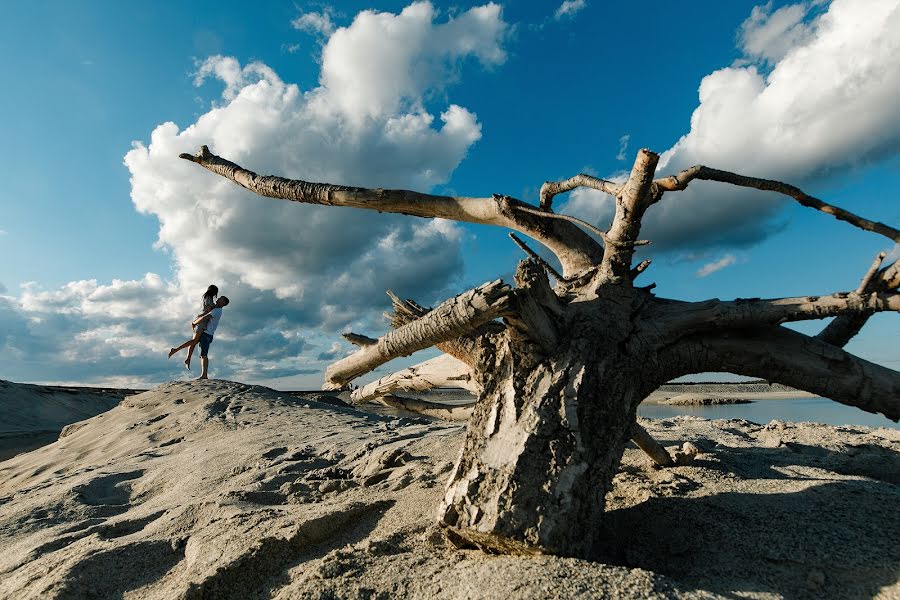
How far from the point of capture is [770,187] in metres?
2.74

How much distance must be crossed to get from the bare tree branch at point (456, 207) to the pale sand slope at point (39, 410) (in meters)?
9.47

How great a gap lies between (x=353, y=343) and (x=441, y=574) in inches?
56.9

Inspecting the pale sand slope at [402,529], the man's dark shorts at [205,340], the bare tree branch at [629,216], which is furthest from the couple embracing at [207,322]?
the bare tree branch at [629,216]

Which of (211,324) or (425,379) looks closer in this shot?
(425,379)

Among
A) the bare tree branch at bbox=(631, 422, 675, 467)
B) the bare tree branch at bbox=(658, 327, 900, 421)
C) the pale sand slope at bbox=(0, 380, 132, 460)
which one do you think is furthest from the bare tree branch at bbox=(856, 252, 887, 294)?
the pale sand slope at bbox=(0, 380, 132, 460)

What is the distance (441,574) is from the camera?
203 cm

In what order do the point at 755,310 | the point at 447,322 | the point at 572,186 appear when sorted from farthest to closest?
the point at 572,186
the point at 755,310
the point at 447,322

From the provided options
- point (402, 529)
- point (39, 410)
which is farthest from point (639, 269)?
point (39, 410)

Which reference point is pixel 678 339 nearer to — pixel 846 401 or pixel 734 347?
pixel 734 347

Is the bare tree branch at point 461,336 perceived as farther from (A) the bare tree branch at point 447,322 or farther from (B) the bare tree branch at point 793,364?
(B) the bare tree branch at point 793,364

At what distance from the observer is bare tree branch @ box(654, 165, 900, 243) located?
261cm

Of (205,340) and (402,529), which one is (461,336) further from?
(205,340)

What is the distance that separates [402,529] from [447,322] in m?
1.19

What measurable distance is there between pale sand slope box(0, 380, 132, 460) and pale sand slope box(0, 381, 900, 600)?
6486 mm
